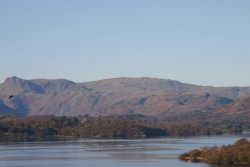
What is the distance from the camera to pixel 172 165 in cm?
7188

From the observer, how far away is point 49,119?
198m

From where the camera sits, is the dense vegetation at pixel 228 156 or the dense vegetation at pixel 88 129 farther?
the dense vegetation at pixel 88 129

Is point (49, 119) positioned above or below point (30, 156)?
above

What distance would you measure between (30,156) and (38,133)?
8629 centimetres

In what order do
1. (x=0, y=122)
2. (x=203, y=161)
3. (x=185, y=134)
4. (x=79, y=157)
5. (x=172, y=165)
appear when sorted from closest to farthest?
(x=172, y=165) < (x=203, y=161) < (x=79, y=157) < (x=0, y=122) < (x=185, y=134)

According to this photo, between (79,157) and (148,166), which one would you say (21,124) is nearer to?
(79,157)

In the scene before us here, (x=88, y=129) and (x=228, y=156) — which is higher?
(x=88, y=129)

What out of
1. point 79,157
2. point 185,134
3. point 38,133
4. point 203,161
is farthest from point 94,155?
point 185,134

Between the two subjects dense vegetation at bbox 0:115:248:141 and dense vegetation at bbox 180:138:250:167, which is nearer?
dense vegetation at bbox 180:138:250:167

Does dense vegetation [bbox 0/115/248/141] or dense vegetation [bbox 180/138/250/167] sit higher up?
dense vegetation [bbox 0/115/248/141]

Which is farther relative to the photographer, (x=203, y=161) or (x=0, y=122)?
(x=0, y=122)

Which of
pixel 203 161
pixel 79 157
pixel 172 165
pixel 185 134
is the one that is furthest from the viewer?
pixel 185 134

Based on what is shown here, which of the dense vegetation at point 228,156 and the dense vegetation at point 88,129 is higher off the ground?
the dense vegetation at point 88,129

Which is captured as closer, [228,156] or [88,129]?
[228,156]
